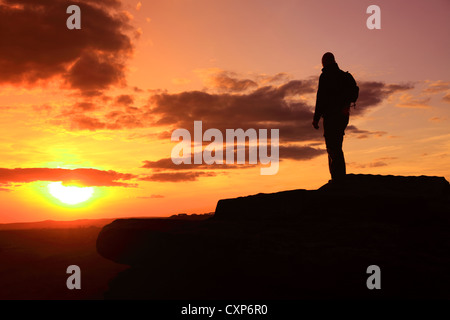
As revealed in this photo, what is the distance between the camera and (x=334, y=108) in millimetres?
11102

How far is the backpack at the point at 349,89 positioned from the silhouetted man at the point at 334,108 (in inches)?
1.2

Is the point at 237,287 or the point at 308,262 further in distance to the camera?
the point at 237,287

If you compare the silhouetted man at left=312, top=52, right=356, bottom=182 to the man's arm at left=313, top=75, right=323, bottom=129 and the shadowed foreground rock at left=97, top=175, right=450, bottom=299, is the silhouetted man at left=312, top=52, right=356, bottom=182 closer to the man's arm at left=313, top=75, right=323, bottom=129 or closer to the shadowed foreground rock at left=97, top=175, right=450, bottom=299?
the man's arm at left=313, top=75, right=323, bottom=129

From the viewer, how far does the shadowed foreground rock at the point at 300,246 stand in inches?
295

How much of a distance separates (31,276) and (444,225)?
38.0 ft

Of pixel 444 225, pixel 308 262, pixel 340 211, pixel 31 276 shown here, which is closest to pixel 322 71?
pixel 340 211

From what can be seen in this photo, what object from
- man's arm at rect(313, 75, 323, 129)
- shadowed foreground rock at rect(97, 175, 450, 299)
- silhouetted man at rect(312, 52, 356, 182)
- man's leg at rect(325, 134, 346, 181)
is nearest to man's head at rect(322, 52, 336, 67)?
silhouetted man at rect(312, 52, 356, 182)

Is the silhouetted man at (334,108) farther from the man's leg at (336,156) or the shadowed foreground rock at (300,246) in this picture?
the shadowed foreground rock at (300,246)

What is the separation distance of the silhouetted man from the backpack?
0.03 metres

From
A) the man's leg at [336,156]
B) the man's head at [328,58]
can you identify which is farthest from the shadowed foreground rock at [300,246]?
the man's head at [328,58]

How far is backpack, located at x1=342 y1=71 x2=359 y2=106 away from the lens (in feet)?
36.3
